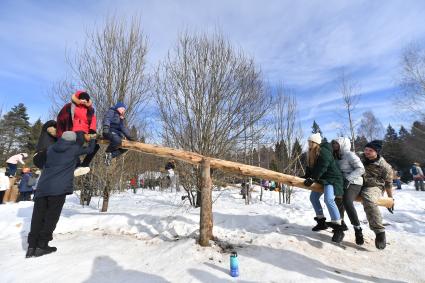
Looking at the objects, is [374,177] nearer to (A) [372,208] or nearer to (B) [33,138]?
(A) [372,208]

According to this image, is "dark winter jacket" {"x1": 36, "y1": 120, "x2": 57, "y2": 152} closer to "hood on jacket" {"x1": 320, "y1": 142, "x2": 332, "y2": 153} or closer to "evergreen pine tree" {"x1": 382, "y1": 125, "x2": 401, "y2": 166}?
"hood on jacket" {"x1": 320, "y1": 142, "x2": 332, "y2": 153}

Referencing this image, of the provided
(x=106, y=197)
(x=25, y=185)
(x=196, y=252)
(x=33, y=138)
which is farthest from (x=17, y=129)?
Answer: (x=196, y=252)

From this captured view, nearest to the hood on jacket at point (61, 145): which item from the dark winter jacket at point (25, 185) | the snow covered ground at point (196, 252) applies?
the snow covered ground at point (196, 252)

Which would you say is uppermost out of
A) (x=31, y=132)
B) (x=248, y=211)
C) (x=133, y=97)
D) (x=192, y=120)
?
(x=31, y=132)

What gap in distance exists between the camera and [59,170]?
4266 mm

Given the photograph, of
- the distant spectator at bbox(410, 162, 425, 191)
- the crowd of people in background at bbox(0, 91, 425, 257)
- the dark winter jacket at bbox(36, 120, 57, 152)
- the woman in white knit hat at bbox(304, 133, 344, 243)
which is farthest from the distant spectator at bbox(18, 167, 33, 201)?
the distant spectator at bbox(410, 162, 425, 191)

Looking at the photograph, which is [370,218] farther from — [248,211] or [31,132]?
[31,132]

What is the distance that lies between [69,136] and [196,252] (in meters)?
2.68

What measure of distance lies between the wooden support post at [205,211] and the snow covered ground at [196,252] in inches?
7.5

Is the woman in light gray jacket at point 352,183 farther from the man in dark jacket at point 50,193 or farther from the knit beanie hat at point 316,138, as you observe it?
the man in dark jacket at point 50,193

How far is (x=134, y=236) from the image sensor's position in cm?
540

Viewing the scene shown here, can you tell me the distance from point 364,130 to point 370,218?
4010 cm

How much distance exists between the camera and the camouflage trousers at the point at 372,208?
4547 millimetres

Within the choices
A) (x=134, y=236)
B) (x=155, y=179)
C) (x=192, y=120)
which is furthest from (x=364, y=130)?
(x=134, y=236)
